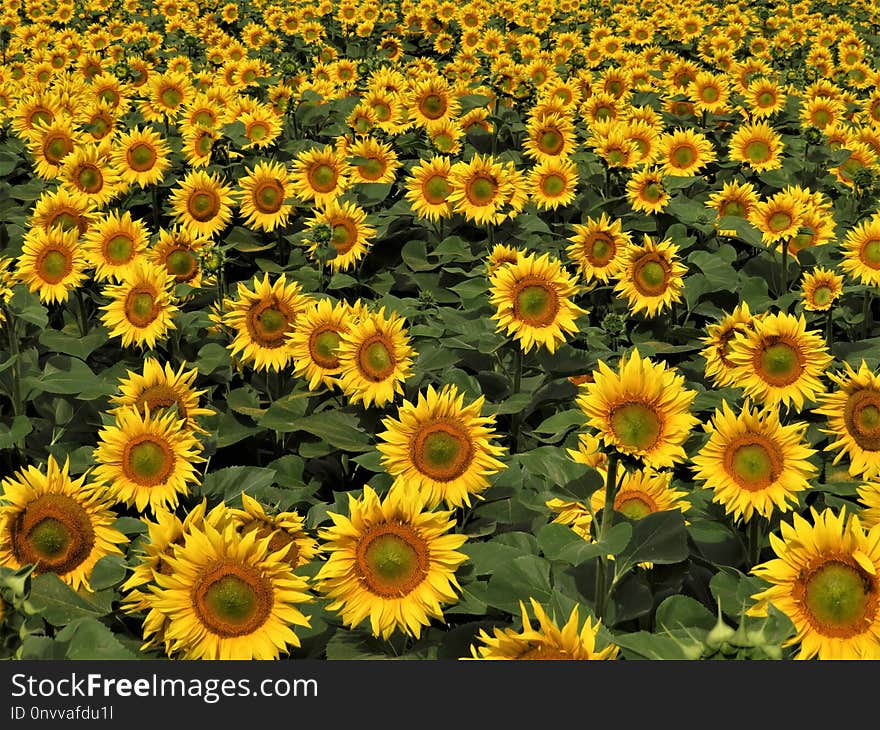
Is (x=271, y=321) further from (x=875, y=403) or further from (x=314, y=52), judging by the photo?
(x=314, y=52)

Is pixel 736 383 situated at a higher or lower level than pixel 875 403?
higher

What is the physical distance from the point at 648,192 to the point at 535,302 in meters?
2.64

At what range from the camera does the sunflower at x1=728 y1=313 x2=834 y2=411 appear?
12.0 feet

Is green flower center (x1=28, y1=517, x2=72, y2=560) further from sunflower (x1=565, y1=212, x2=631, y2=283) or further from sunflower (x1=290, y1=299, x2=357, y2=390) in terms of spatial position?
sunflower (x1=565, y1=212, x2=631, y2=283)

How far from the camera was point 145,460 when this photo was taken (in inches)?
133

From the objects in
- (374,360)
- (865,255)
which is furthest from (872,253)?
(374,360)

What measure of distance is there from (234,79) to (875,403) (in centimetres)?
795

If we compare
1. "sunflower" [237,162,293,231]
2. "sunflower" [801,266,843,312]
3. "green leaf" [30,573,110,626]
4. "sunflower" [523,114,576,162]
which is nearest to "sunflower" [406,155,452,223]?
"sunflower" [237,162,293,231]

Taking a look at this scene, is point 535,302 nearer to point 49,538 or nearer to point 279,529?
point 279,529

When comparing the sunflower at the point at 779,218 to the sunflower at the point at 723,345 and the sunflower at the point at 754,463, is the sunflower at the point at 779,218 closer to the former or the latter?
the sunflower at the point at 723,345

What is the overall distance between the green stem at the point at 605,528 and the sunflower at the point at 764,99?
6830mm

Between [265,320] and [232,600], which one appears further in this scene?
[265,320]

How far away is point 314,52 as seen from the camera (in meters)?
11.2

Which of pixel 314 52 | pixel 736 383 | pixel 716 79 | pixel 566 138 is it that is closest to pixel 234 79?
pixel 314 52
